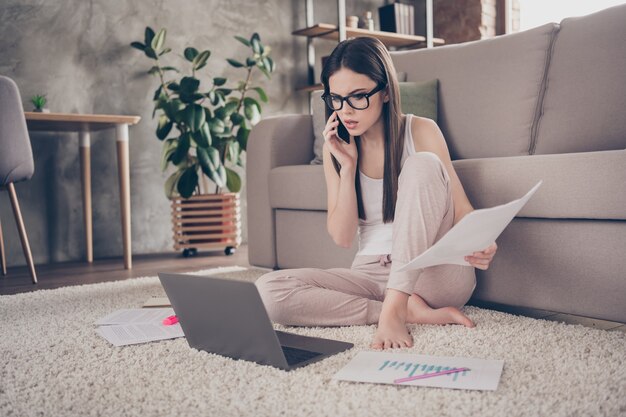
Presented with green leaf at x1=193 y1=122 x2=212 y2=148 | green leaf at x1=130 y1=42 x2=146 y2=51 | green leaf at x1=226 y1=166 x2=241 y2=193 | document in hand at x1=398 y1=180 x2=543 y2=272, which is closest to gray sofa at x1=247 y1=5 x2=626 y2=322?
document in hand at x1=398 y1=180 x2=543 y2=272

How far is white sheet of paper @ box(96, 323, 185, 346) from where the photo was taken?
1.38 metres

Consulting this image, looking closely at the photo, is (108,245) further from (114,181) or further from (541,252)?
(541,252)

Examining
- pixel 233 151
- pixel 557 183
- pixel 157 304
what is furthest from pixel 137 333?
pixel 233 151

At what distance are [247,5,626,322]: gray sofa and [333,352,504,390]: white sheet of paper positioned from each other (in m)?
0.50

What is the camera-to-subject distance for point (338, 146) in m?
1.51

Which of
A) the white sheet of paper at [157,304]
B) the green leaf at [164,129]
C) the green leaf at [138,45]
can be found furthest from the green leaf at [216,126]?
the white sheet of paper at [157,304]

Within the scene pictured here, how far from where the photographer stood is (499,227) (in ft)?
3.68

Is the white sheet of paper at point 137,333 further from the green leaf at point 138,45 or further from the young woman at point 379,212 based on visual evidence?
the green leaf at point 138,45

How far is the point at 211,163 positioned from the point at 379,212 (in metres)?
1.80

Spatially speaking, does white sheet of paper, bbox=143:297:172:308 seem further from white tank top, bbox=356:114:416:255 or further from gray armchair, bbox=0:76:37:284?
gray armchair, bbox=0:76:37:284

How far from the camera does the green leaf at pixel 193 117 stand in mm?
3098

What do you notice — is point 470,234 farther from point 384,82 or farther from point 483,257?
point 384,82

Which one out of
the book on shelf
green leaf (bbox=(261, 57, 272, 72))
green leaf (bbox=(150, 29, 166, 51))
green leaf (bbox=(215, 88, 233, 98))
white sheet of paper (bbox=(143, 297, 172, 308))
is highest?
the book on shelf

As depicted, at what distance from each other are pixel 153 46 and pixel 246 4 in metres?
0.83
